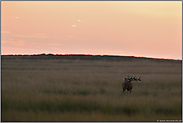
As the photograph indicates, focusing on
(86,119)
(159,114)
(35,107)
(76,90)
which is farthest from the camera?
(76,90)

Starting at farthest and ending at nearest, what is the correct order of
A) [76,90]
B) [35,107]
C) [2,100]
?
1. [76,90]
2. [2,100]
3. [35,107]

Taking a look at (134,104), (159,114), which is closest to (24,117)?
(134,104)

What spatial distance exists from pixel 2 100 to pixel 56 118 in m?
3.24

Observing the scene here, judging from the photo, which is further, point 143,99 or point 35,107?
point 143,99

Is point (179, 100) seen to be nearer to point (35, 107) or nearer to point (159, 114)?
point (159, 114)

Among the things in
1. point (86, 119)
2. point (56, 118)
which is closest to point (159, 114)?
point (86, 119)

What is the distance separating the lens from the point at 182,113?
699 centimetres

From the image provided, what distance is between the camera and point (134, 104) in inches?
300

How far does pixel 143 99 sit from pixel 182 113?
5.73ft

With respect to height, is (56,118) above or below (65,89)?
below

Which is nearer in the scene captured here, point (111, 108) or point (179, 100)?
point (111, 108)

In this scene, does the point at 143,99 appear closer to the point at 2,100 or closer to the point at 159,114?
the point at 159,114

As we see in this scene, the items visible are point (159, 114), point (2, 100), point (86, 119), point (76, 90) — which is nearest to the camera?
point (86, 119)

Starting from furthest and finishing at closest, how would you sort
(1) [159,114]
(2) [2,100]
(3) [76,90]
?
(3) [76,90] < (2) [2,100] < (1) [159,114]
